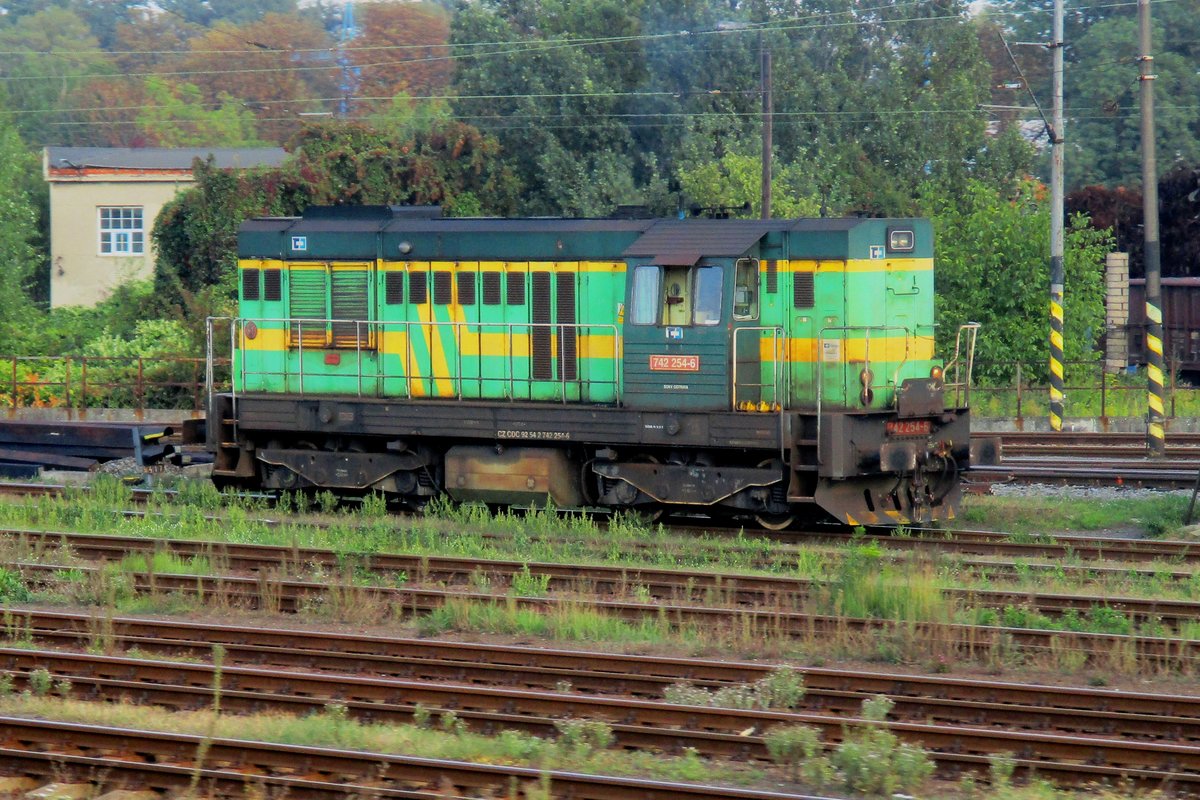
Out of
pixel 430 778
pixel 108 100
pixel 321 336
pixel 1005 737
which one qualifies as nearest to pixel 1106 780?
pixel 1005 737

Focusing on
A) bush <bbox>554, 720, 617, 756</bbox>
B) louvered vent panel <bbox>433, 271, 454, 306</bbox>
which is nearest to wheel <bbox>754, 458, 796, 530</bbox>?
louvered vent panel <bbox>433, 271, 454, 306</bbox>

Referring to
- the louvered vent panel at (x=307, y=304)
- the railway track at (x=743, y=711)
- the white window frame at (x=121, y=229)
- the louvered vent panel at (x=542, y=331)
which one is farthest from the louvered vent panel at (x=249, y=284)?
the white window frame at (x=121, y=229)

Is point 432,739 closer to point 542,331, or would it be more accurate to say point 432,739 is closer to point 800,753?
point 800,753

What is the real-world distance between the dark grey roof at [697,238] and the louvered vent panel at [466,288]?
2.18 metres

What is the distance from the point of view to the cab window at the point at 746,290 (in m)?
14.5

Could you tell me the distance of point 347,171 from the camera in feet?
121

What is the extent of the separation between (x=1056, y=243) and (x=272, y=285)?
13159 millimetres

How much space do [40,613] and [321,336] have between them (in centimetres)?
643

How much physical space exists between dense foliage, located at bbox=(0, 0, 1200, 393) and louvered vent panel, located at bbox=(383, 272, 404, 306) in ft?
49.0

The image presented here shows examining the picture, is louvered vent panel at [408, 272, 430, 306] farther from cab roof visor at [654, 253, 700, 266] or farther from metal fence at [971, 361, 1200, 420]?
metal fence at [971, 361, 1200, 420]

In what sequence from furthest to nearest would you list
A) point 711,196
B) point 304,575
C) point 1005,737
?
point 711,196 < point 304,575 < point 1005,737

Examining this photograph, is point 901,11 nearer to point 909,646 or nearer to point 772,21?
point 772,21

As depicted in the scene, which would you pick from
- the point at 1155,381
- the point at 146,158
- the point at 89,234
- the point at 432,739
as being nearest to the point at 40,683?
the point at 432,739

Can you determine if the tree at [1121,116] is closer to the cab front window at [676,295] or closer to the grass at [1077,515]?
the grass at [1077,515]
